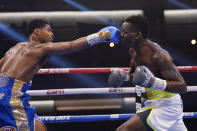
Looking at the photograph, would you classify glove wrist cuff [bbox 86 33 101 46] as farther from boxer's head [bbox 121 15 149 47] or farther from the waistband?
the waistband

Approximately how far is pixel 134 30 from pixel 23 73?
0.81 metres

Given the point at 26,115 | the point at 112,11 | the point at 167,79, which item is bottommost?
the point at 26,115

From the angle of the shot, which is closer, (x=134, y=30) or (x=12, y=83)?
(x=12, y=83)

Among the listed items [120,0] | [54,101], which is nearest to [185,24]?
[120,0]

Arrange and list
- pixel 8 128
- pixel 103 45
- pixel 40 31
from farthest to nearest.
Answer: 1. pixel 103 45
2. pixel 40 31
3. pixel 8 128

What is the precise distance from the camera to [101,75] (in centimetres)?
634

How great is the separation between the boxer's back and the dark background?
4040mm

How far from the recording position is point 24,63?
1.97 meters

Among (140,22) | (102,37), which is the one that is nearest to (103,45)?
(140,22)

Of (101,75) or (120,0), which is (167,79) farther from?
(120,0)

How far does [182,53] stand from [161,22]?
0.86 metres

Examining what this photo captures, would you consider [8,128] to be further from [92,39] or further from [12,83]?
[92,39]

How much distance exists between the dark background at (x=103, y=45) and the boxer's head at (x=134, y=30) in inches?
158

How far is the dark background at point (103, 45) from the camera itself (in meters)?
6.13
